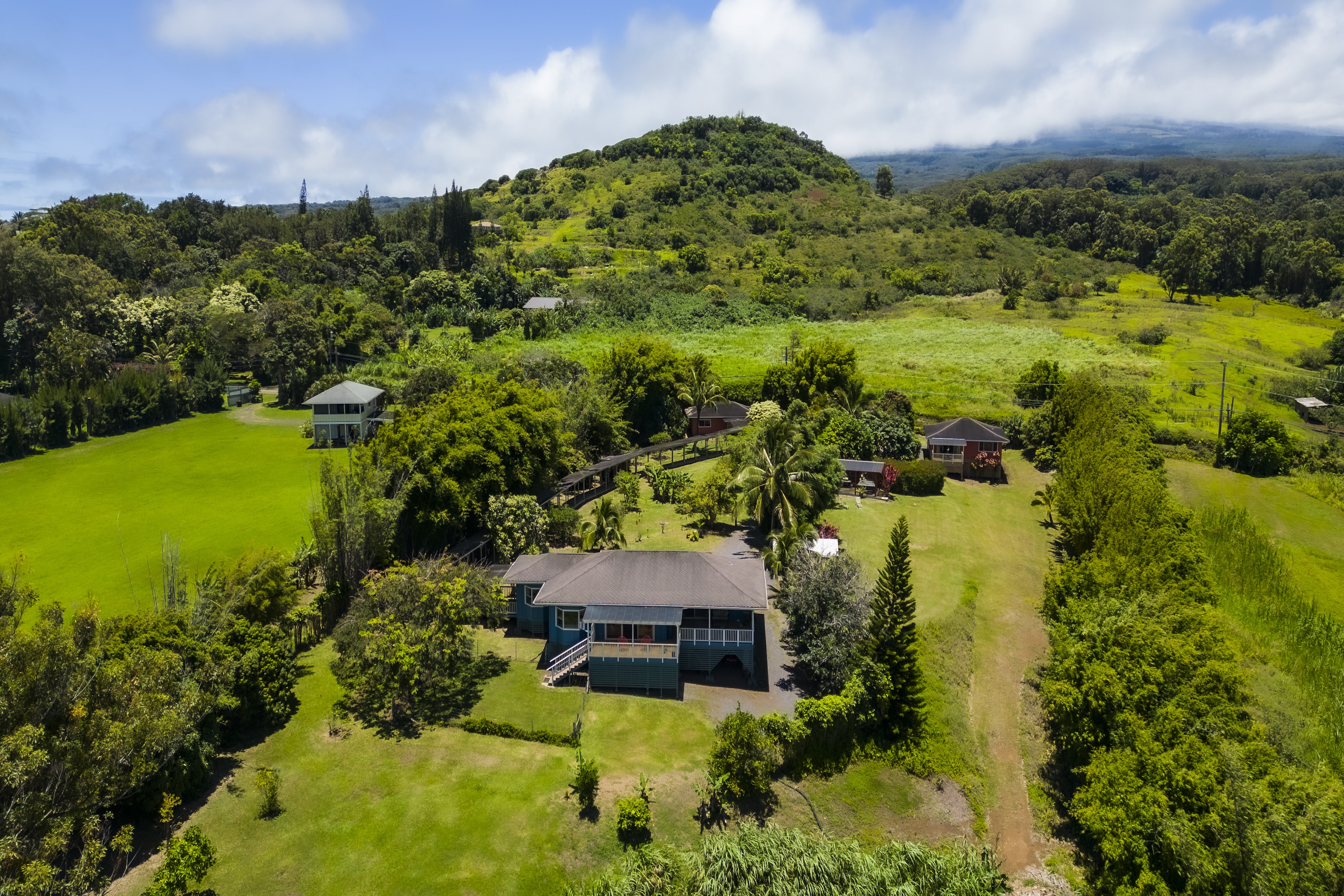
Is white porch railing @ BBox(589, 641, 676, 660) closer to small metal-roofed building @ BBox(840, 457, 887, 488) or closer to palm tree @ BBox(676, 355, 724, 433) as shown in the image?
small metal-roofed building @ BBox(840, 457, 887, 488)

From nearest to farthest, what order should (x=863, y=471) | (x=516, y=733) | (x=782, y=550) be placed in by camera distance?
(x=516, y=733), (x=782, y=550), (x=863, y=471)

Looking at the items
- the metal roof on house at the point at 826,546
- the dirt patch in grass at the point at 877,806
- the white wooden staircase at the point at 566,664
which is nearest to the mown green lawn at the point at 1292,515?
the metal roof on house at the point at 826,546

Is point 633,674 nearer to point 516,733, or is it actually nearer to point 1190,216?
point 516,733

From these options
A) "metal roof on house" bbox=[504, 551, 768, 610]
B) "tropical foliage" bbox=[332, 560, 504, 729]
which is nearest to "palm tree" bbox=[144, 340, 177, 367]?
"tropical foliage" bbox=[332, 560, 504, 729]

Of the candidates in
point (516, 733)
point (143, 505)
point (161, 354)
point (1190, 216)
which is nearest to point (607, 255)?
point (161, 354)

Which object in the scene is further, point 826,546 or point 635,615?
point 826,546

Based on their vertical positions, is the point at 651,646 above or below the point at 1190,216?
below

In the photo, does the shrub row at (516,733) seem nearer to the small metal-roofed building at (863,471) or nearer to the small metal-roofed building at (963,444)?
the small metal-roofed building at (863,471)
